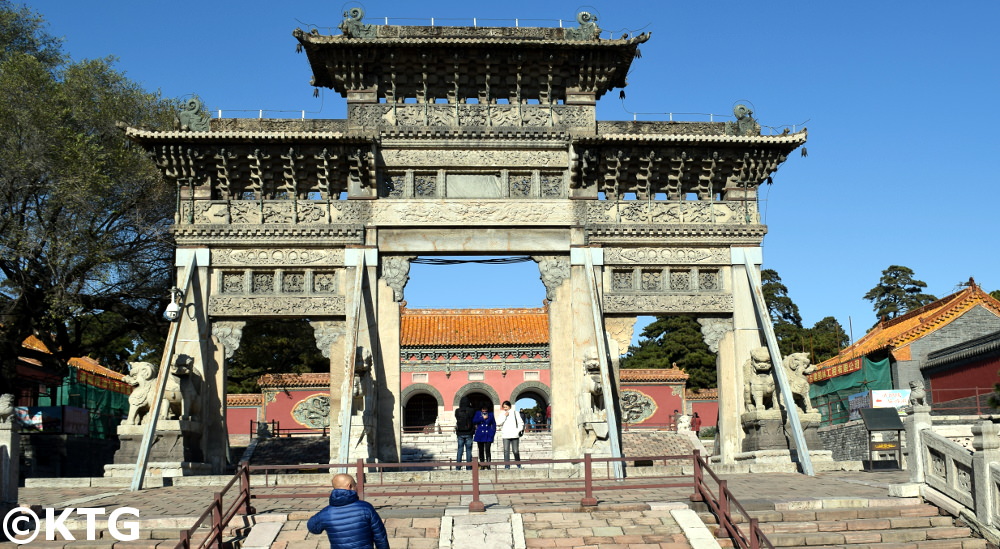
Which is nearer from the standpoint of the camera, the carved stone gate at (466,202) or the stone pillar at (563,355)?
the stone pillar at (563,355)

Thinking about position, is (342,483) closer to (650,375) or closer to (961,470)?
(961,470)

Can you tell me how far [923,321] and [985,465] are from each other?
21.1m

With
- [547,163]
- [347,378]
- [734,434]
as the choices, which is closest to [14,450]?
[347,378]

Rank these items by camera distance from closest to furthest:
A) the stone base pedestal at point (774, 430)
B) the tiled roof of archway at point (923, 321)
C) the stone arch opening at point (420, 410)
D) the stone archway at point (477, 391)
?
the stone base pedestal at point (774, 430)
the tiled roof of archway at point (923, 321)
the stone archway at point (477, 391)
the stone arch opening at point (420, 410)

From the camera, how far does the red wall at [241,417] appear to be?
35062 millimetres

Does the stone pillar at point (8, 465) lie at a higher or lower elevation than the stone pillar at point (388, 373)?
lower

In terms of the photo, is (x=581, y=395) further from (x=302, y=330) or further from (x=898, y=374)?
(x=898, y=374)

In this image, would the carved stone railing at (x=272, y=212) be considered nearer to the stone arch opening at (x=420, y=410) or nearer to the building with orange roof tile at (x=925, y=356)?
the building with orange roof tile at (x=925, y=356)

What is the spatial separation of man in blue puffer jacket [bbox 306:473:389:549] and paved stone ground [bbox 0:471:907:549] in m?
2.92

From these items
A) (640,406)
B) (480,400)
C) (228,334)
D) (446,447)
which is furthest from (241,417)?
(228,334)

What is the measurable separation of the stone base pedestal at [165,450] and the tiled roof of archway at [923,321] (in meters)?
20.5

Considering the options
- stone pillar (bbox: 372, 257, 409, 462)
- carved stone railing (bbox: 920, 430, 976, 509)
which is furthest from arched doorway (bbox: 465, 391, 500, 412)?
carved stone railing (bbox: 920, 430, 976, 509)

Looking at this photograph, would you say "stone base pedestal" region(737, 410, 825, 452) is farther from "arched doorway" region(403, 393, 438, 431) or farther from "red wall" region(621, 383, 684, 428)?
"arched doorway" region(403, 393, 438, 431)

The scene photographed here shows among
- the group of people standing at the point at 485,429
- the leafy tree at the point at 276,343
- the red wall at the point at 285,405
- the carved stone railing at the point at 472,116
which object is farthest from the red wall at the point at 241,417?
the group of people standing at the point at 485,429
